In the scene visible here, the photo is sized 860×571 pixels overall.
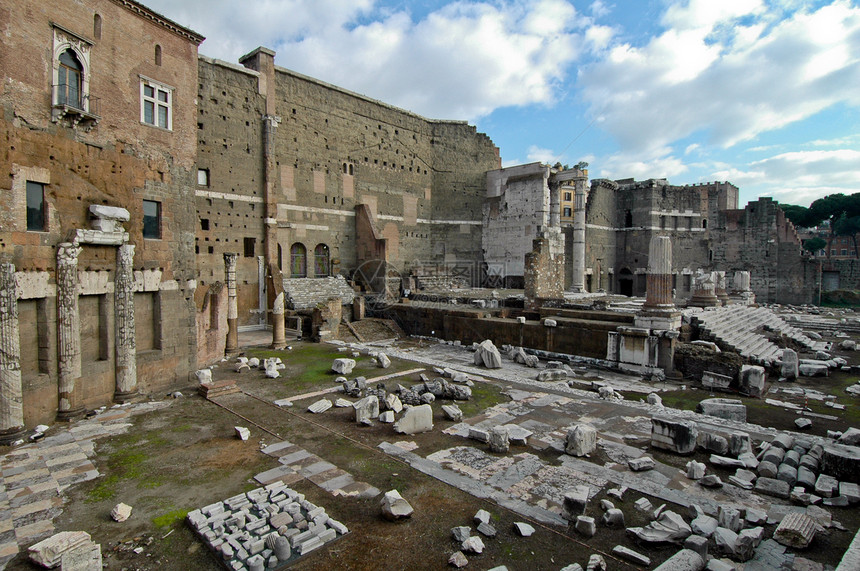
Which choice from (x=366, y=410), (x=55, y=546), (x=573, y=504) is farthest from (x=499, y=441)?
(x=55, y=546)

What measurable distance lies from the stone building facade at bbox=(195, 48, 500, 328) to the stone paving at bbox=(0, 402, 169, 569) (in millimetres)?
7907

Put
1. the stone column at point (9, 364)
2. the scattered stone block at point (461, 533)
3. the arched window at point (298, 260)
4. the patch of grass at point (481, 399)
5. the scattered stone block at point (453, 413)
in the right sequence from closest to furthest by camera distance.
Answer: the scattered stone block at point (461, 533) < the stone column at point (9, 364) < the scattered stone block at point (453, 413) < the patch of grass at point (481, 399) < the arched window at point (298, 260)

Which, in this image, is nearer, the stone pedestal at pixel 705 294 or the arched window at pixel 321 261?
the stone pedestal at pixel 705 294

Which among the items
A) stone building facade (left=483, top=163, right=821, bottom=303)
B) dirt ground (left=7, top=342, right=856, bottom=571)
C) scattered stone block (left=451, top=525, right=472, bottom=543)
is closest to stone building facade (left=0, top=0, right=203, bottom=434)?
dirt ground (left=7, top=342, right=856, bottom=571)

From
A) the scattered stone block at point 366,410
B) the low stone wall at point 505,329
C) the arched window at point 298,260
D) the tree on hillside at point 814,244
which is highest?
the tree on hillside at point 814,244

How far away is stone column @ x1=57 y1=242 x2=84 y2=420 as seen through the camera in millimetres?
8680

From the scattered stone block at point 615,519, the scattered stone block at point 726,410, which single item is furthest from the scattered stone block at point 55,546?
the scattered stone block at point 726,410

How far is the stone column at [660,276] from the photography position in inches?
540

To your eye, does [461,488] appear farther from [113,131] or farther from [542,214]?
[542,214]

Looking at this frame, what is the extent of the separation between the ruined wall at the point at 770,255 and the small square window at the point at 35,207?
40.3m

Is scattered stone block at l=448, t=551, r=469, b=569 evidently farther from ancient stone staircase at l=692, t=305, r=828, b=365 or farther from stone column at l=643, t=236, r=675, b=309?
ancient stone staircase at l=692, t=305, r=828, b=365

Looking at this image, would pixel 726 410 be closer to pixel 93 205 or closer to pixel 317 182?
pixel 93 205

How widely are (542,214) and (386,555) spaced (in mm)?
27910

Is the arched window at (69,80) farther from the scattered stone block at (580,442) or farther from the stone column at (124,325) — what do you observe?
the scattered stone block at (580,442)
